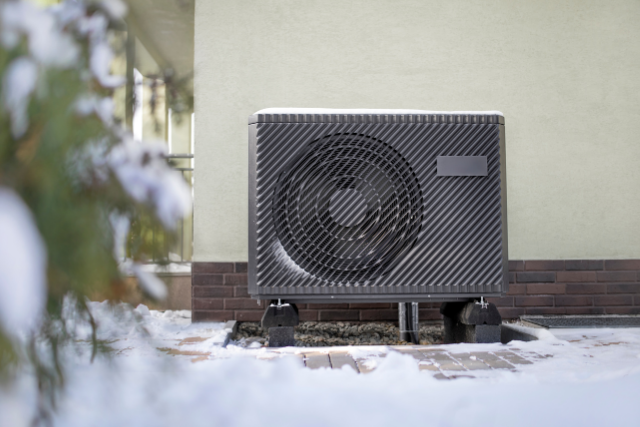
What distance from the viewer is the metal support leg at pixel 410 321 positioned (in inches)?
81.2

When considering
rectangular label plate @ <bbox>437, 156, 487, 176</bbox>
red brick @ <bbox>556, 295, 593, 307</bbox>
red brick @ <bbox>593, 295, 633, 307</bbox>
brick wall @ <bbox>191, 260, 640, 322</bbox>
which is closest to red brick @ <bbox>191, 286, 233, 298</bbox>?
brick wall @ <bbox>191, 260, 640, 322</bbox>

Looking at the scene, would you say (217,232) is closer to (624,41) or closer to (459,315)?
(459,315)

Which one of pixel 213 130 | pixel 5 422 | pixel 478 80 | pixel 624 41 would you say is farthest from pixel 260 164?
pixel 624 41

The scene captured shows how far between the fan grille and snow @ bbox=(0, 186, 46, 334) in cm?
122

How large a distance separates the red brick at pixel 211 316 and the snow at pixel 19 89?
2021mm

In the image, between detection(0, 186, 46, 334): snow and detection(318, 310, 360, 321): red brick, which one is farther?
detection(318, 310, 360, 321): red brick

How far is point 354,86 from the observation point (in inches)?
96.8

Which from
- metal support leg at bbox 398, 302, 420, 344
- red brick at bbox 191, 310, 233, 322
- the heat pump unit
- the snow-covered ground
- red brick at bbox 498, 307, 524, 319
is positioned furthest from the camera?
red brick at bbox 498, 307, 524, 319

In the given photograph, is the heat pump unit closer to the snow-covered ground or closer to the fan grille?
the fan grille

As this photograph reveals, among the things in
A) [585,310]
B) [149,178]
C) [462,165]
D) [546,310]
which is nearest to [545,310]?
[546,310]

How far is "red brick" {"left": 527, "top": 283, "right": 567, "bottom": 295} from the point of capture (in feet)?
8.15

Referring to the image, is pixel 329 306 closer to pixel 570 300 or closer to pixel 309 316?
pixel 309 316

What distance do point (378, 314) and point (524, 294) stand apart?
0.78 m

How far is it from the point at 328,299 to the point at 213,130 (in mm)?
1195
